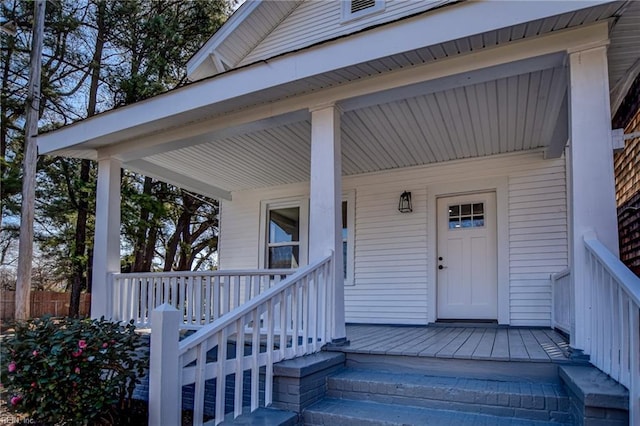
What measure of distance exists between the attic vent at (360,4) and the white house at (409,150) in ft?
0.11

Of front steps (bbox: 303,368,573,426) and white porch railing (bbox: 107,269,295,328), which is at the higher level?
white porch railing (bbox: 107,269,295,328)

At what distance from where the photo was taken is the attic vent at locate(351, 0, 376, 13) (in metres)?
5.74

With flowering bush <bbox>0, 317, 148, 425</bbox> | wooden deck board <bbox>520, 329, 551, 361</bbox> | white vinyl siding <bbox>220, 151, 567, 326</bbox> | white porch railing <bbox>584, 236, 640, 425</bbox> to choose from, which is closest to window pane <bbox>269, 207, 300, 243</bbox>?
white vinyl siding <bbox>220, 151, 567, 326</bbox>

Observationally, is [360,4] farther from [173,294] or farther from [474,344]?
[474,344]

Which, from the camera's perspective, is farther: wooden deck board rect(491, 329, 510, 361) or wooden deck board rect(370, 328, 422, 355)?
wooden deck board rect(370, 328, 422, 355)

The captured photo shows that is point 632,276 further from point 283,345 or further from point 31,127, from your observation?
point 31,127

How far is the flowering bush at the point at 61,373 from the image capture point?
235cm

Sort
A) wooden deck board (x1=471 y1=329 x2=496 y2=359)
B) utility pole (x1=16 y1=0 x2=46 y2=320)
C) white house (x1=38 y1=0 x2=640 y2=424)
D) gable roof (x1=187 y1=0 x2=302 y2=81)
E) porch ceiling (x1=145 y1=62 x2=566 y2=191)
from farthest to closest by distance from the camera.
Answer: utility pole (x1=16 y1=0 x2=46 y2=320) < gable roof (x1=187 y1=0 x2=302 y2=81) < porch ceiling (x1=145 y1=62 x2=566 y2=191) < wooden deck board (x1=471 y1=329 x2=496 y2=359) < white house (x1=38 y1=0 x2=640 y2=424)

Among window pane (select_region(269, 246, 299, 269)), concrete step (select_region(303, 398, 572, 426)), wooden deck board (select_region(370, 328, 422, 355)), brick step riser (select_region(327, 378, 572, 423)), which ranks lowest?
concrete step (select_region(303, 398, 572, 426))

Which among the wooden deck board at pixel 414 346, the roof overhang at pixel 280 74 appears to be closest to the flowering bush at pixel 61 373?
the wooden deck board at pixel 414 346

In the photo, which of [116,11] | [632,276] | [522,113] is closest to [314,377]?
[632,276]

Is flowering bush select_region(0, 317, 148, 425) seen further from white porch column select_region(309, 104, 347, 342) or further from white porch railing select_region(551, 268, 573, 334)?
white porch railing select_region(551, 268, 573, 334)

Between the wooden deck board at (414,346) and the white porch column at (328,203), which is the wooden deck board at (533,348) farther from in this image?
the white porch column at (328,203)

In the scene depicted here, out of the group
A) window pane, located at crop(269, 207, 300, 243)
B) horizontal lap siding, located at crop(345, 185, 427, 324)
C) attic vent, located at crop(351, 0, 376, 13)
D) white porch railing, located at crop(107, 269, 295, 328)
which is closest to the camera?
white porch railing, located at crop(107, 269, 295, 328)
